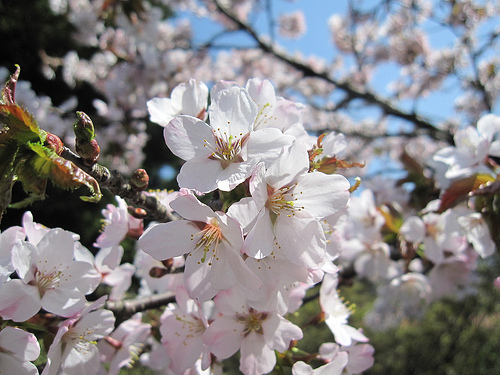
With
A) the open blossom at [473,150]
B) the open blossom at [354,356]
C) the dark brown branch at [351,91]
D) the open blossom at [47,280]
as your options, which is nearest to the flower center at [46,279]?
the open blossom at [47,280]

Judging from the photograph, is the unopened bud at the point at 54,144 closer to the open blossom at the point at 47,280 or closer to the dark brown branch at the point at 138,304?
the open blossom at the point at 47,280

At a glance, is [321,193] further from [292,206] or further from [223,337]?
[223,337]

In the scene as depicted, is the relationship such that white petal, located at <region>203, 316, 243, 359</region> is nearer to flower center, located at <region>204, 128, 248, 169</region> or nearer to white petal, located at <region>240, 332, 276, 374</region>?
white petal, located at <region>240, 332, 276, 374</region>

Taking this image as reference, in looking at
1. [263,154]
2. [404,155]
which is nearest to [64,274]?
[263,154]

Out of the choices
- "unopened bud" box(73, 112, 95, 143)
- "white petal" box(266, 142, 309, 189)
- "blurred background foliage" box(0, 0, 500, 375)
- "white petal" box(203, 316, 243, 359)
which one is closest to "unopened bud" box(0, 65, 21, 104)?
"unopened bud" box(73, 112, 95, 143)

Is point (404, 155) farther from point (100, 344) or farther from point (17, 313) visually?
point (17, 313)
